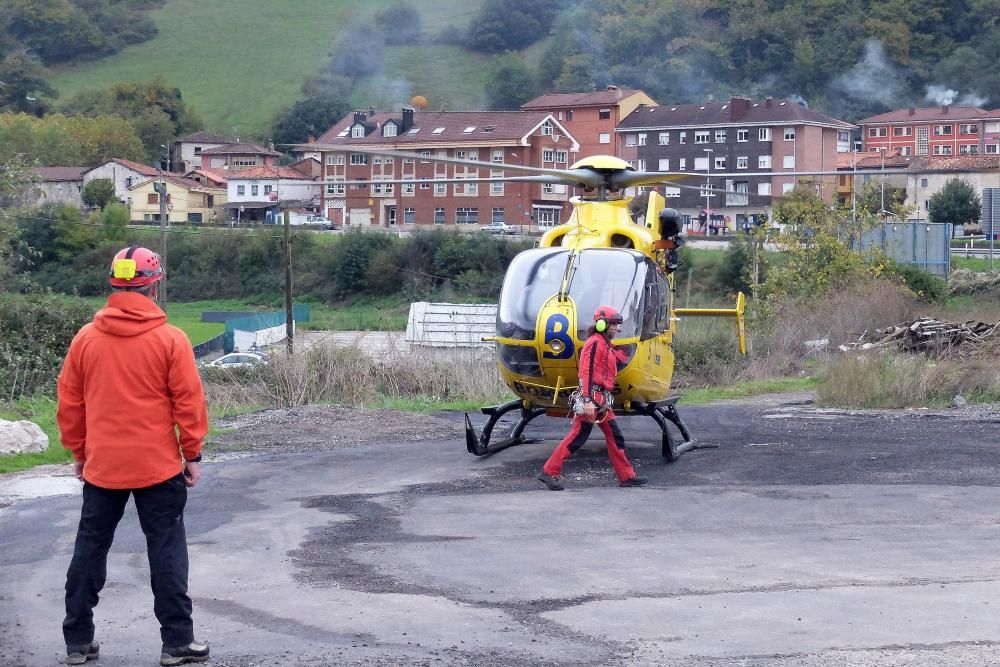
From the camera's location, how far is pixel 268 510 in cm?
1056

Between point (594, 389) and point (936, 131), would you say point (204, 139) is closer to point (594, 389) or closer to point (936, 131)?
point (936, 131)

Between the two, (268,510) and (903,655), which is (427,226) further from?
(903,655)

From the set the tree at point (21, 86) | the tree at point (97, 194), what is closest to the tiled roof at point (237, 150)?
the tree at point (97, 194)

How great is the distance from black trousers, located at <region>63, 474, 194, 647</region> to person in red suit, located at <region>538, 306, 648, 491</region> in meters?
5.68

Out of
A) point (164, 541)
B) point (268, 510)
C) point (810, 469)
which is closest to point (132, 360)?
point (164, 541)

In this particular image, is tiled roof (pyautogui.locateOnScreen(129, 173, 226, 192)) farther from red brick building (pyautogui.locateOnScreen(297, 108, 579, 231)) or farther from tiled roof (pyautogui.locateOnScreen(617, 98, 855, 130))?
tiled roof (pyautogui.locateOnScreen(617, 98, 855, 130))

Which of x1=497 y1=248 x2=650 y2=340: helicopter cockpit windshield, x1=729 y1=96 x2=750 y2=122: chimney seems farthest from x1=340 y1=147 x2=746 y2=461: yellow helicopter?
x1=729 y1=96 x2=750 y2=122: chimney

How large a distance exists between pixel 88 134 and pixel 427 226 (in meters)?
46.0

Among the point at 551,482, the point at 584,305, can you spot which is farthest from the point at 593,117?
the point at 551,482

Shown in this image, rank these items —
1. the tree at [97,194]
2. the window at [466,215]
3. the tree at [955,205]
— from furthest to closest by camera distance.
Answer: the tree at [97,194] → the tree at [955,205] → the window at [466,215]

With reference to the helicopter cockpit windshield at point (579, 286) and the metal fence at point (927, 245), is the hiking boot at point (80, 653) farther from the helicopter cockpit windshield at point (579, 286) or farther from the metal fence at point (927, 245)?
the metal fence at point (927, 245)

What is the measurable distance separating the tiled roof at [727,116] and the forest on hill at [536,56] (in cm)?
3325

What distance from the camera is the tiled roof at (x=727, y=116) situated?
3233 inches

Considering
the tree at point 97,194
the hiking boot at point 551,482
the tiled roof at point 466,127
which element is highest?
the tiled roof at point 466,127
